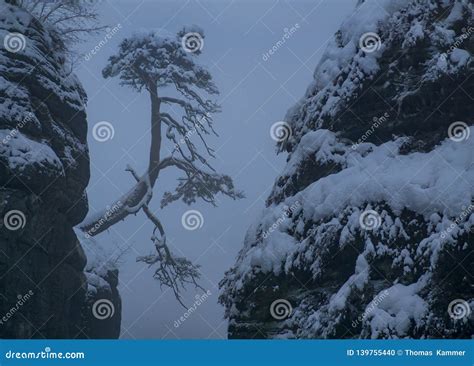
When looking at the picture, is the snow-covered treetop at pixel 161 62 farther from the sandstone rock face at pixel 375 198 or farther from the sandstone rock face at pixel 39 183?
the sandstone rock face at pixel 375 198

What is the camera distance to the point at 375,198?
20.9 ft

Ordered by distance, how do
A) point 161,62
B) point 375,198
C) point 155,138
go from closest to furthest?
point 375,198, point 155,138, point 161,62

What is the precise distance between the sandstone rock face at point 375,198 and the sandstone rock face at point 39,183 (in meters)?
1.33

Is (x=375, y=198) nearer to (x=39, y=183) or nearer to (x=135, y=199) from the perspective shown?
(x=135, y=199)

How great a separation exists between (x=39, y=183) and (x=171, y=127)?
1176mm

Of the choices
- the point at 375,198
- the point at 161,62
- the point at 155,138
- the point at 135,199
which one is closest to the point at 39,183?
the point at 135,199

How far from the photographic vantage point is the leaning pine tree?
21.3 feet

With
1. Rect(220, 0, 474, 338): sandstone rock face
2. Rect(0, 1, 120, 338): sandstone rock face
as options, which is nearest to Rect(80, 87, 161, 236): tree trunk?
Rect(0, 1, 120, 338): sandstone rock face

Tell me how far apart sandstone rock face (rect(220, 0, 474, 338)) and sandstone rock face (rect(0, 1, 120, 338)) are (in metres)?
1.33

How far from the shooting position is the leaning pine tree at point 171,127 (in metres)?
6.50

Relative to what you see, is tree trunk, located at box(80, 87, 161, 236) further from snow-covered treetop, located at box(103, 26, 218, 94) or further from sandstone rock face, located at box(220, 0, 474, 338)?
sandstone rock face, located at box(220, 0, 474, 338)

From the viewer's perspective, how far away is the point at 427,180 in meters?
6.32

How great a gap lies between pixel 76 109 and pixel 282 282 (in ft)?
7.38

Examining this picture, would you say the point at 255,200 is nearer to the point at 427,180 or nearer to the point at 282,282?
the point at 282,282
